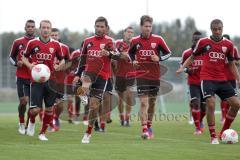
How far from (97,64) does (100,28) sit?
2.41 feet

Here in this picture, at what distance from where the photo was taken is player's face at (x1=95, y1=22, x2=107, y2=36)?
45.3 feet

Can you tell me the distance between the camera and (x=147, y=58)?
15.5 metres

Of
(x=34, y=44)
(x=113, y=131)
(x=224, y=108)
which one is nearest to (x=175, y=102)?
(x=224, y=108)

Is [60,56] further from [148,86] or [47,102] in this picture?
[148,86]

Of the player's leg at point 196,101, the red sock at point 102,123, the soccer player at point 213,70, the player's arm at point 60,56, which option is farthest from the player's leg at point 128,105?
the soccer player at point 213,70

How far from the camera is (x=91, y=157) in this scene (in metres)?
10.6

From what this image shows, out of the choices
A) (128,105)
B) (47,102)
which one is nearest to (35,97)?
(47,102)

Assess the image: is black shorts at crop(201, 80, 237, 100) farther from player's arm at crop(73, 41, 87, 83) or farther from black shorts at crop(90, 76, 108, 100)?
player's arm at crop(73, 41, 87, 83)

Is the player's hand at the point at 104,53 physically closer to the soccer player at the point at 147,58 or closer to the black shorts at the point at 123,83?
the soccer player at the point at 147,58

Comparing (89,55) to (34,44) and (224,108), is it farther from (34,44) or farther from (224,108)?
(224,108)

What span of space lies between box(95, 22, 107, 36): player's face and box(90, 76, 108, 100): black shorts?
36.7 inches

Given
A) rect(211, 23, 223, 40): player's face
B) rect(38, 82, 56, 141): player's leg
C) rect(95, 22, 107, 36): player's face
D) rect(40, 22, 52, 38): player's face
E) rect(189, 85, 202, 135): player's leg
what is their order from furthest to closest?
rect(189, 85, 202, 135): player's leg → rect(38, 82, 56, 141): player's leg → rect(40, 22, 52, 38): player's face → rect(95, 22, 107, 36): player's face → rect(211, 23, 223, 40): player's face

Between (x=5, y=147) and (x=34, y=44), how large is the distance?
3.04 metres

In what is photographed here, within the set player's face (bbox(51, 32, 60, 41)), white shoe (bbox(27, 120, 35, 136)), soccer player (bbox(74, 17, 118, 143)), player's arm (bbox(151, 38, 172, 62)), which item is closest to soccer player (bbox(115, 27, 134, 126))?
player's face (bbox(51, 32, 60, 41))
